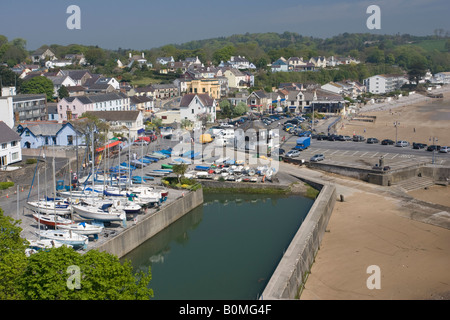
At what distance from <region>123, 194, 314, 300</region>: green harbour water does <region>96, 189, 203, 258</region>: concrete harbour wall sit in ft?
0.95

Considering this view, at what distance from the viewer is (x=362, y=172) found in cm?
2861

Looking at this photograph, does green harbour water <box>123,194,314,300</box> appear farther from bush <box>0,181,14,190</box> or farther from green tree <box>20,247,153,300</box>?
bush <box>0,181,14,190</box>

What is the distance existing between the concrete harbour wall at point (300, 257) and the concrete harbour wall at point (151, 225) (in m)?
6.37

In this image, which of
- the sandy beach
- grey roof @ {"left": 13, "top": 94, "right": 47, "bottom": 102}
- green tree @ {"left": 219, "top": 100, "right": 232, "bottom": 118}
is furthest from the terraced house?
the sandy beach

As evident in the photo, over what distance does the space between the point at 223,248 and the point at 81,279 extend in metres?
9.77

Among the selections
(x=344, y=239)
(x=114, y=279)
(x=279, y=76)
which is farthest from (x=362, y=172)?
(x=279, y=76)

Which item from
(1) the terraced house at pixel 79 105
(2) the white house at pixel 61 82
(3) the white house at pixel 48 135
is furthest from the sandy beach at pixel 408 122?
(2) the white house at pixel 61 82

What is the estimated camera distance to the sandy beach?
41806 mm

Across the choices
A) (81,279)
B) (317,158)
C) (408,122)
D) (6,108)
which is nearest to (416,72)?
(408,122)

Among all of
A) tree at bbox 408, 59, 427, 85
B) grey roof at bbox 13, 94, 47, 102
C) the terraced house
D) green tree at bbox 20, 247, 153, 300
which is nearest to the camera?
green tree at bbox 20, 247, 153, 300

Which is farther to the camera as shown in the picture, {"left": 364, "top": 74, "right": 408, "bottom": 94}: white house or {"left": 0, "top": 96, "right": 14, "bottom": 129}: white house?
{"left": 364, "top": 74, "right": 408, "bottom": 94}: white house

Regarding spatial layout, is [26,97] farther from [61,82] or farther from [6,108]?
[61,82]

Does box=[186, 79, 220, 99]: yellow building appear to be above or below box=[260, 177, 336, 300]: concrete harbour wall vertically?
above

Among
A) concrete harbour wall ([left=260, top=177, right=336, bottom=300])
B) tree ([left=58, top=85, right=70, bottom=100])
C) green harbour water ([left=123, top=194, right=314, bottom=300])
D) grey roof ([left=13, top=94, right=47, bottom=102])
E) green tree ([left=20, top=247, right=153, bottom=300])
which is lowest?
green harbour water ([left=123, top=194, right=314, bottom=300])
